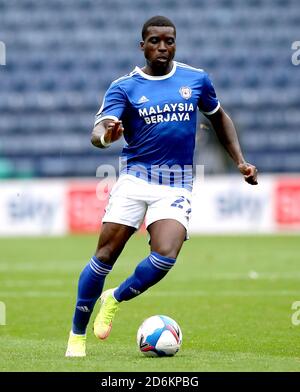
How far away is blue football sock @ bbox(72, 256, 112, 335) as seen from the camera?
23.6 feet

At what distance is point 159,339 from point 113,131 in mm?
1532

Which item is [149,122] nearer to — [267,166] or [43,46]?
[267,166]

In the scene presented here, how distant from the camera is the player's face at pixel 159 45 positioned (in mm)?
7141

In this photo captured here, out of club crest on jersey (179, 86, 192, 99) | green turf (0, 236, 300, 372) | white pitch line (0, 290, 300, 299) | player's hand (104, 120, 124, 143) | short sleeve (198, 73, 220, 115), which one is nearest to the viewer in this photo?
player's hand (104, 120, 124, 143)

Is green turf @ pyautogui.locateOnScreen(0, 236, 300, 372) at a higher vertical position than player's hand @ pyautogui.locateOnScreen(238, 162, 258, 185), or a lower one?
lower

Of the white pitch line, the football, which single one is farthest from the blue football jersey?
the white pitch line

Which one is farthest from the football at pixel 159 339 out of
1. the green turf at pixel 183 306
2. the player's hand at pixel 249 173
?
the player's hand at pixel 249 173

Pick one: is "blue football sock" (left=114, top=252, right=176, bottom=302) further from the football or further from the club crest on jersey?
the club crest on jersey

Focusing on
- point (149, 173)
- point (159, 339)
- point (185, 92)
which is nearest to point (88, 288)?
point (159, 339)

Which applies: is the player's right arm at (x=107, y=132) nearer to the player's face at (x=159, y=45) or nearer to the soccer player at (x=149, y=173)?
the soccer player at (x=149, y=173)

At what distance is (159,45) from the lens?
718 cm

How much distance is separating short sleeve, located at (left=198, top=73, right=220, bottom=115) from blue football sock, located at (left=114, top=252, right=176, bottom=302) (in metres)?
1.22

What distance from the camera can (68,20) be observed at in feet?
98.0
